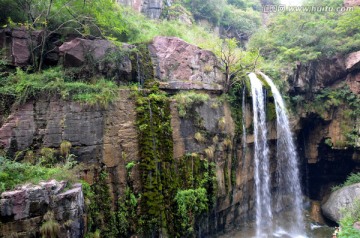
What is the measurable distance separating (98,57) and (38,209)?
557cm

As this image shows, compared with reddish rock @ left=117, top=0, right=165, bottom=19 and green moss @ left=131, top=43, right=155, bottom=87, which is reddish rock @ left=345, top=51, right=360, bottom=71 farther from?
reddish rock @ left=117, top=0, right=165, bottom=19

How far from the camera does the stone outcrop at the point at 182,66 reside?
11.1m

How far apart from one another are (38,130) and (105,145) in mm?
2000

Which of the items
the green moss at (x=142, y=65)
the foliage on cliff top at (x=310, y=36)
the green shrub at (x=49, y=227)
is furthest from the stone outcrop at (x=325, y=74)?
the green shrub at (x=49, y=227)

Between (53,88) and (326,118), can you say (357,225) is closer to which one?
(326,118)

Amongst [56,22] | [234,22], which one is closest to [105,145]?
[56,22]

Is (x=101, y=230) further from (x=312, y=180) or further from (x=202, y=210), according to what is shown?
(x=312, y=180)

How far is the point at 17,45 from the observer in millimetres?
9055

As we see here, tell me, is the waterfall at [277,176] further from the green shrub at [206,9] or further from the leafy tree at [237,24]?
the leafy tree at [237,24]

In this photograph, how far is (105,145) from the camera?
340 inches

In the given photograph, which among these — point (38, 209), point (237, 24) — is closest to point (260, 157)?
point (38, 209)

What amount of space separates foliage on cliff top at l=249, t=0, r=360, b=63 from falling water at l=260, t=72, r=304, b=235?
12.6 ft

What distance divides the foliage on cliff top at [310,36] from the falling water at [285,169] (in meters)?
3.83

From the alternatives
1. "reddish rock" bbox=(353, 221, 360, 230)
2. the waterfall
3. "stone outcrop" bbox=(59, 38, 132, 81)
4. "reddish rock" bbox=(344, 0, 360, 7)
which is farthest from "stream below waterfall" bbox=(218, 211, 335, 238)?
"reddish rock" bbox=(344, 0, 360, 7)
